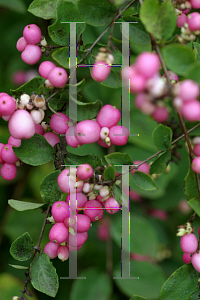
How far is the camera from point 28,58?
0.77m

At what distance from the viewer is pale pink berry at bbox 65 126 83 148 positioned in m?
0.72

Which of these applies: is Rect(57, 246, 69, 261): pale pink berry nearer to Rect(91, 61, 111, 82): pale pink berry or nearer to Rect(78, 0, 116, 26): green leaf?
Rect(91, 61, 111, 82): pale pink berry

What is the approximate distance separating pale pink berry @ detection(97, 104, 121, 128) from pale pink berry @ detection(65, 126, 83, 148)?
67mm

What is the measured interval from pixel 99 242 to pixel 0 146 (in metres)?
0.85

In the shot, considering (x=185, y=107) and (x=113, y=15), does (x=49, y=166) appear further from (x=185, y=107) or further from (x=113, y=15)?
(x=185, y=107)

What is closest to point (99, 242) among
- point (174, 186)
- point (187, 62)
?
point (174, 186)

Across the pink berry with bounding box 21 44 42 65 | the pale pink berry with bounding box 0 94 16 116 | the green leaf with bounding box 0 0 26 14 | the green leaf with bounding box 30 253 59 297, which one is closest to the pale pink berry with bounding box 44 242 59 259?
the green leaf with bounding box 30 253 59 297

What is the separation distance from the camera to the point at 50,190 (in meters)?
0.80

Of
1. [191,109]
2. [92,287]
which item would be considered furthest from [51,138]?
[92,287]

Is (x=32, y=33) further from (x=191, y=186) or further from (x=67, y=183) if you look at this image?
(x=191, y=186)

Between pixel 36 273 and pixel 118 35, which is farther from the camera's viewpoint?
pixel 118 35

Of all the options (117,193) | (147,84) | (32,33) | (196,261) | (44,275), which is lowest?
(44,275)

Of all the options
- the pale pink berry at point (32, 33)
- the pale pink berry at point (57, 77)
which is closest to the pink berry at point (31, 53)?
the pale pink berry at point (32, 33)

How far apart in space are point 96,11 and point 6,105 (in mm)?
275
